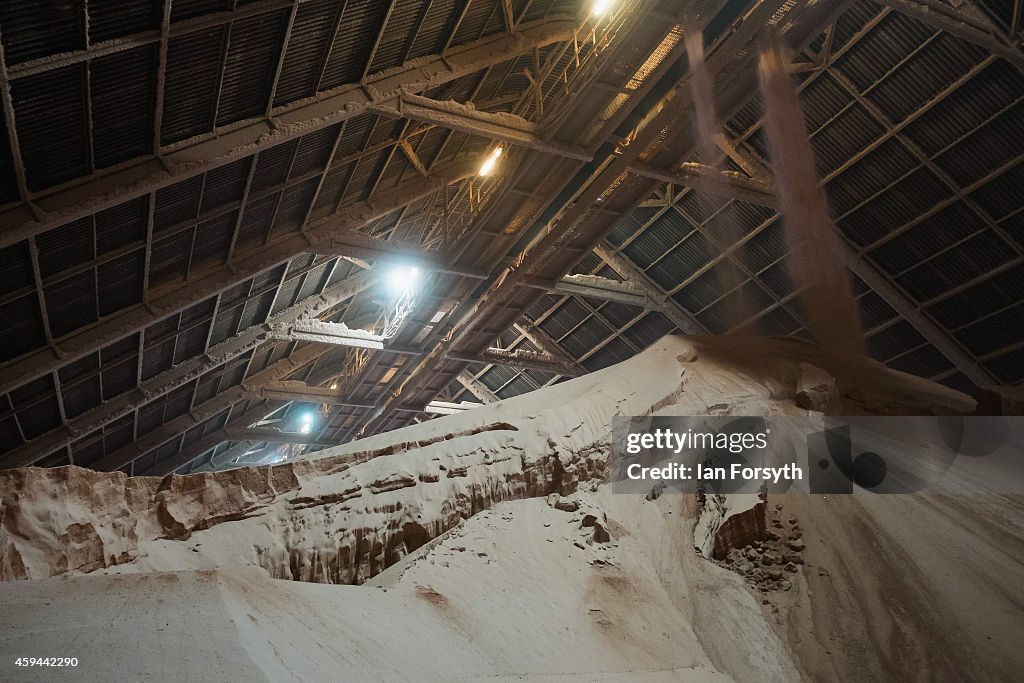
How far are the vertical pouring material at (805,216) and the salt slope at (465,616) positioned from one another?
632 centimetres

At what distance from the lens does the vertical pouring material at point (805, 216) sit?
10.8 meters

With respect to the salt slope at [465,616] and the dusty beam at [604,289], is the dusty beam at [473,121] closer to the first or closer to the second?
the dusty beam at [604,289]

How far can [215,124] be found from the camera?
9305 mm

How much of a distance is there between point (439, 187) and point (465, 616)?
512 inches

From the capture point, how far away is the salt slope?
2.79 meters

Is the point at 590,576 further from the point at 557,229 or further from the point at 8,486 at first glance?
the point at 557,229

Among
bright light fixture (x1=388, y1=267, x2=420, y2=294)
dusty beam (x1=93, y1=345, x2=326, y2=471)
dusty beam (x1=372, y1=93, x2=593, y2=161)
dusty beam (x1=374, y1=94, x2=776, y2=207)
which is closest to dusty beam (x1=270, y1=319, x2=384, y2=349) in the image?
bright light fixture (x1=388, y1=267, x2=420, y2=294)

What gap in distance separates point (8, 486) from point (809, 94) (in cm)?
1453

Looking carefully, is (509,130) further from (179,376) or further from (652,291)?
(179,376)

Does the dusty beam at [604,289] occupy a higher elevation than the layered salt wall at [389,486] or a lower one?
higher

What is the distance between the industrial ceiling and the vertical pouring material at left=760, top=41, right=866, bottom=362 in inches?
16.9

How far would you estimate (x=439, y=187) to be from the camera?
16.0 m

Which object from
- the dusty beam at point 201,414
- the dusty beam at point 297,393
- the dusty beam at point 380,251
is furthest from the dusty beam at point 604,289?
the dusty beam at point 201,414

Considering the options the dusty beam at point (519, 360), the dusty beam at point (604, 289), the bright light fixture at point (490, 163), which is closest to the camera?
the bright light fixture at point (490, 163)
